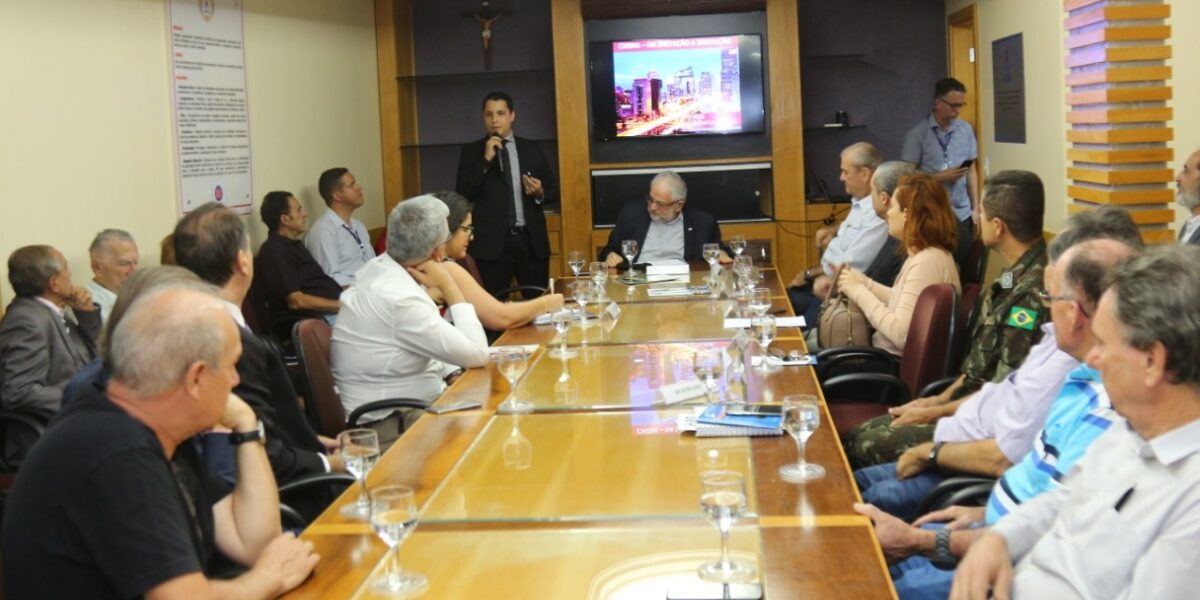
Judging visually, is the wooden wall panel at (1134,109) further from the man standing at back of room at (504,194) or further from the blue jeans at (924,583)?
the man standing at back of room at (504,194)

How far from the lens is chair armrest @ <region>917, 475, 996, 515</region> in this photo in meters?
3.25

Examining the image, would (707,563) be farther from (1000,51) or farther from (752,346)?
(1000,51)

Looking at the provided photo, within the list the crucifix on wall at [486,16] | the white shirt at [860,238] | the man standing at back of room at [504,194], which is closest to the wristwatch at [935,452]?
the white shirt at [860,238]

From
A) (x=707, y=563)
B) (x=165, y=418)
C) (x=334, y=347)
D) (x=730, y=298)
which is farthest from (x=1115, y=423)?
(x=730, y=298)

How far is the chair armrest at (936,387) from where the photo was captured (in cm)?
436

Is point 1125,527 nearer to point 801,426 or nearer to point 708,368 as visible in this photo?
point 801,426

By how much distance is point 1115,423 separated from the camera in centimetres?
246

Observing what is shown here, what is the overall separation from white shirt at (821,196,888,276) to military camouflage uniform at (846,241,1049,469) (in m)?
1.77

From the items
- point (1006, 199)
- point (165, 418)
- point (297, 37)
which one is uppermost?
point (297, 37)

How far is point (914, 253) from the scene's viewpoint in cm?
505

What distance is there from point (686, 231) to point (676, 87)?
2.32 m

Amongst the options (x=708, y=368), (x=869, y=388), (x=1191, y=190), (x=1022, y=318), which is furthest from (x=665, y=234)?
(x=708, y=368)

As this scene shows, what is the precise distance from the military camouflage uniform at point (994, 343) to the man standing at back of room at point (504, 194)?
14.4ft

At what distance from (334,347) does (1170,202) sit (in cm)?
367
